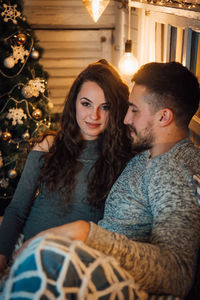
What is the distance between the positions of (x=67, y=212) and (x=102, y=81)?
28.0 inches

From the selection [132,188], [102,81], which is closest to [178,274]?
[132,188]

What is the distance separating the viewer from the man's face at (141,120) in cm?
154

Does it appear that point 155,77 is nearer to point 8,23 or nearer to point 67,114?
point 67,114

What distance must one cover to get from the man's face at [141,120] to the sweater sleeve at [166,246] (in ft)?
1.02

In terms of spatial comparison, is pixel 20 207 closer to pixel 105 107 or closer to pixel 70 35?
pixel 105 107

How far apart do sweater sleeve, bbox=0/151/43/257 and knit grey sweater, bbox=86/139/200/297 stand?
483 mm

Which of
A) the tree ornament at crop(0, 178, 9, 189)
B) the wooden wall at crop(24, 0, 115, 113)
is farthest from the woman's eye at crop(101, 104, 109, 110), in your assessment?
the wooden wall at crop(24, 0, 115, 113)

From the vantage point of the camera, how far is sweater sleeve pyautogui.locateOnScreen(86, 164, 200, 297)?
1.15 meters

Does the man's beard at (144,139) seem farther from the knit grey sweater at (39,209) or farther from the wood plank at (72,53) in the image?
the wood plank at (72,53)

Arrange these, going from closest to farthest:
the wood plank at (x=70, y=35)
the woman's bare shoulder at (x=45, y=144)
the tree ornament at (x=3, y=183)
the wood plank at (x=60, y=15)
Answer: the woman's bare shoulder at (x=45, y=144), the tree ornament at (x=3, y=183), the wood plank at (x=60, y=15), the wood plank at (x=70, y=35)

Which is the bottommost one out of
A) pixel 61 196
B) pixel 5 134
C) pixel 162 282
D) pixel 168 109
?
pixel 5 134

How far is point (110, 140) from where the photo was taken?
195cm

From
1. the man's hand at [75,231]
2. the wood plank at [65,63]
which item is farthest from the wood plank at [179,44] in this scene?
the wood plank at [65,63]

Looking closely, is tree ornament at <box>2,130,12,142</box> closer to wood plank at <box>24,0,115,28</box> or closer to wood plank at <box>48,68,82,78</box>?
wood plank at <box>48,68,82,78</box>
